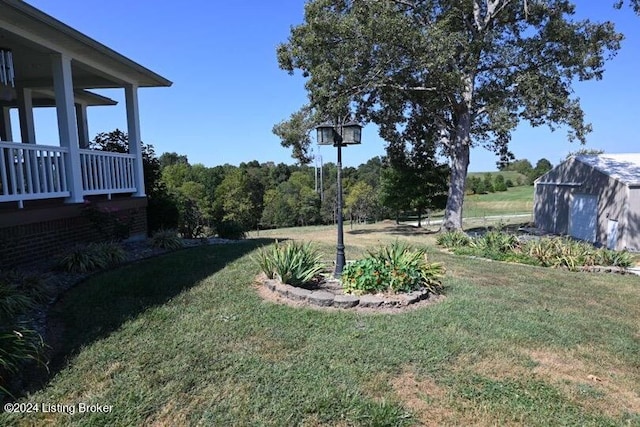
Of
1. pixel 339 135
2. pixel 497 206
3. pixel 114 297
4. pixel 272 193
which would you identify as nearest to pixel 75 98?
pixel 114 297

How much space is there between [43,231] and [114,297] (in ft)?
8.29

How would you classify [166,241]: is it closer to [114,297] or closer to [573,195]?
[114,297]

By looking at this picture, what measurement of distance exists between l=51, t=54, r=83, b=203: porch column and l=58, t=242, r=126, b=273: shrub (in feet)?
3.93

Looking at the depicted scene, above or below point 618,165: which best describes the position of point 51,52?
above

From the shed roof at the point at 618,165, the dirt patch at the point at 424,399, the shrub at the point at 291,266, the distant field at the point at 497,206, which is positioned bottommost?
the distant field at the point at 497,206

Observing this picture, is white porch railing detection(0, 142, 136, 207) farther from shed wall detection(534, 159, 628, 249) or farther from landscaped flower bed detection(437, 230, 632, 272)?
shed wall detection(534, 159, 628, 249)

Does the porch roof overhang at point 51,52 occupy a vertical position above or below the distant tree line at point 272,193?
above

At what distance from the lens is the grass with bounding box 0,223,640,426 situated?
2.69 meters

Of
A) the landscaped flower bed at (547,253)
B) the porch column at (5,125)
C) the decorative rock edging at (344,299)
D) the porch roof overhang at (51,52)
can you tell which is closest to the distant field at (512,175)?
the landscaped flower bed at (547,253)

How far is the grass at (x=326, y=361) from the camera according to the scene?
269cm

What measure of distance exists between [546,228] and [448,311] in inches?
666

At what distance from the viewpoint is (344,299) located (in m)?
4.57

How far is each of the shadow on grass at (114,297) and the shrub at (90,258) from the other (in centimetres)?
31

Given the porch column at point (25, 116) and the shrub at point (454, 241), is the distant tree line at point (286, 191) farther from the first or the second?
the shrub at point (454, 241)
